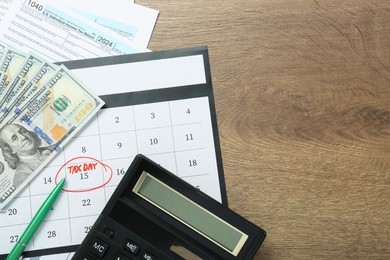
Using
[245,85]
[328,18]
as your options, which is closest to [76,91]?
[245,85]

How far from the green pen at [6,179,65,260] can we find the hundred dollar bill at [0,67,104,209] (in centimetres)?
4

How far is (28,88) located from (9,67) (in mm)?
36

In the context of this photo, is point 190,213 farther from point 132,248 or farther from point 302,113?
point 302,113

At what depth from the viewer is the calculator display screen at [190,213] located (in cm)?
63

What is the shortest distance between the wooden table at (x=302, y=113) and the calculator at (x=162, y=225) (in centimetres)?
6

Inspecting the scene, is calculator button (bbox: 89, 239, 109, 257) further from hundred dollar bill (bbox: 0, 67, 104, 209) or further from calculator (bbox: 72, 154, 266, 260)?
hundred dollar bill (bbox: 0, 67, 104, 209)

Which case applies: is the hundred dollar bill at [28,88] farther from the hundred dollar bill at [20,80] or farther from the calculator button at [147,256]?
the calculator button at [147,256]

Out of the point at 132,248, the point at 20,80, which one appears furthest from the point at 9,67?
the point at 132,248

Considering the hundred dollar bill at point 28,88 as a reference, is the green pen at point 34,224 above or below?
below

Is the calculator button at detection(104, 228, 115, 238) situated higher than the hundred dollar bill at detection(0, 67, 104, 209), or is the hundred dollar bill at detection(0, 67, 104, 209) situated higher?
the hundred dollar bill at detection(0, 67, 104, 209)

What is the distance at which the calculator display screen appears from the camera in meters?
0.63

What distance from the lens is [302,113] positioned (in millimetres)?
717

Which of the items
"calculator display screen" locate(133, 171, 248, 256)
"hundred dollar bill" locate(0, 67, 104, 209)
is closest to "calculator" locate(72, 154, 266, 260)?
"calculator display screen" locate(133, 171, 248, 256)

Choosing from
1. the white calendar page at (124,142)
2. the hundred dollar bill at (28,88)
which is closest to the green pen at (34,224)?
the white calendar page at (124,142)
